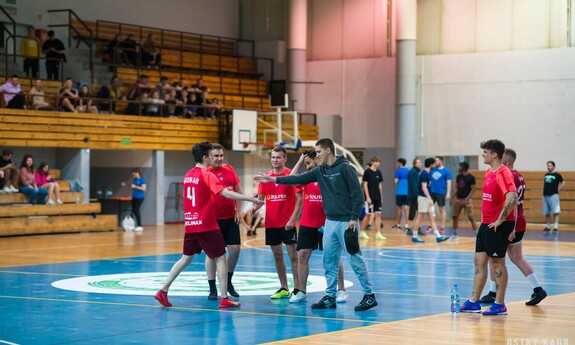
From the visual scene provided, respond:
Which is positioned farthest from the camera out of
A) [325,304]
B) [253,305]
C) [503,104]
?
[503,104]

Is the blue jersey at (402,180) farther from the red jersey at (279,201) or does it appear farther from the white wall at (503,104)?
the red jersey at (279,201)

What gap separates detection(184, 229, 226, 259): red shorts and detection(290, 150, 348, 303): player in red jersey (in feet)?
3.52

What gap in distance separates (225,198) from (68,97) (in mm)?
16777

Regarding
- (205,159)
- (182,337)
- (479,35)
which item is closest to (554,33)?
(479,35)

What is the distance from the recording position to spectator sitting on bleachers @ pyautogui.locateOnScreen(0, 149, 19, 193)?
25.6 m

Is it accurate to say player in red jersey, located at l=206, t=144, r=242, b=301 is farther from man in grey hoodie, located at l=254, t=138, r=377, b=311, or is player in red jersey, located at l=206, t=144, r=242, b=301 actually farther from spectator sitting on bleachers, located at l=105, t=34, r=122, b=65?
spectator sitting on bleachers, located at l=105, t=34, r=122, b=65

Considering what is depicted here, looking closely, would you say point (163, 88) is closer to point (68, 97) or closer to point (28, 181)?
point (68, 97)

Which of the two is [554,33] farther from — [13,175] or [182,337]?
[182,337]

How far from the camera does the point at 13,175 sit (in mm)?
25922

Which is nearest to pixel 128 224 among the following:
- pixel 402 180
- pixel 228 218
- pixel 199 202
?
pixel 402 180

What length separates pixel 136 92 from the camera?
3128 cm

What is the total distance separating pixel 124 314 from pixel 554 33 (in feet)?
86.0

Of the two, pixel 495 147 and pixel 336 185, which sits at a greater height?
pixel 495 147

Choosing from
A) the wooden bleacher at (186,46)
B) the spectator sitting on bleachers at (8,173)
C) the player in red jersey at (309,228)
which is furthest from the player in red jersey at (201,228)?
the wooden bleacher at (186,46)
